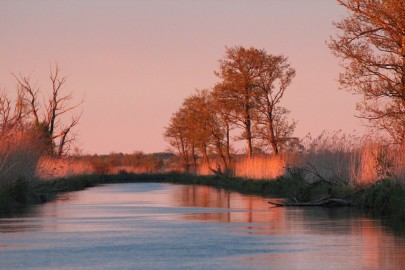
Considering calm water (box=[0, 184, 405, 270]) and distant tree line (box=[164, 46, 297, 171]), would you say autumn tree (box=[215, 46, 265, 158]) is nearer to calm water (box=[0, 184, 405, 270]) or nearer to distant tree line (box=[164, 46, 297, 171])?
distant tree line (box=[164, 46, 297, 171])

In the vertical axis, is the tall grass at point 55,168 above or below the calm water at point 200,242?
above

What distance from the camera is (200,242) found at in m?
13.8

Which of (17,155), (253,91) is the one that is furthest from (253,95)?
(17,155)

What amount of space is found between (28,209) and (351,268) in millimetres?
15626

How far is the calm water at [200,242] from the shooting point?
11.2 meters

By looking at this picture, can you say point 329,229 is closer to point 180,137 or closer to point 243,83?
point 243,83

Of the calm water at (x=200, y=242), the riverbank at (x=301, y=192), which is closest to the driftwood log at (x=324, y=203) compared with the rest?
the riverbank at (x=301, y=192)

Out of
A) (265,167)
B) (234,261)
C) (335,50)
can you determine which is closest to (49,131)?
Answer: (265,167)

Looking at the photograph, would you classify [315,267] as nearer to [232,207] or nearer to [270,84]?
[232,207]

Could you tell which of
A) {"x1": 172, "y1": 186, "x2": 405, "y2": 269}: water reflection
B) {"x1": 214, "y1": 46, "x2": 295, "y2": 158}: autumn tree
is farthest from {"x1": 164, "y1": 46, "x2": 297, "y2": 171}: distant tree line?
{"x1": 172, "y1": 186, "x2": 405, "y2": 269}: water reflection

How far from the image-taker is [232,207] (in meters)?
25.2

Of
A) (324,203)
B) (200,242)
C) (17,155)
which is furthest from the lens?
(17,155)

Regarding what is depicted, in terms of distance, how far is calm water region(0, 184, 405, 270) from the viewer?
1124cm

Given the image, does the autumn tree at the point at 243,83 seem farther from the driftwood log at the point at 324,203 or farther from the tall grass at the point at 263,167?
the driftwood log at the point at 324,203
